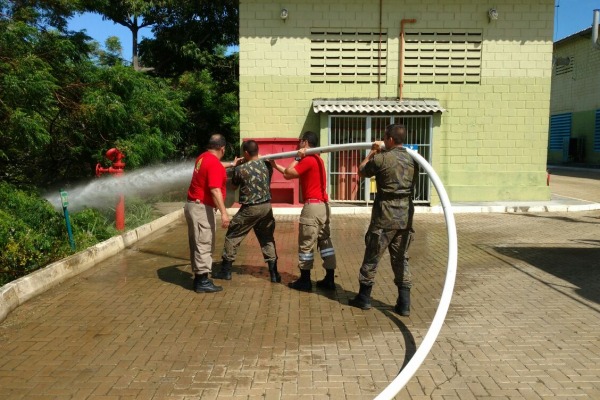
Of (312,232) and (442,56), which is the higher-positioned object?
(442,56)

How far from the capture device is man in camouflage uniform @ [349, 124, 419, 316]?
5.39 meters

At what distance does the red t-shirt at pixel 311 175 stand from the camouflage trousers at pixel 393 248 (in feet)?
3.29

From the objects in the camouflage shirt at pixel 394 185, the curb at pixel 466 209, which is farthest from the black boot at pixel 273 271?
the curb at pixel 466 209

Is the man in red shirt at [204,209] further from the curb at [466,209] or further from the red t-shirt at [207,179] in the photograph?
the curb at [466,209]

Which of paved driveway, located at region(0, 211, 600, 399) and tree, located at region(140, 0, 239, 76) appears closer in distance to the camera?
paved driveway, located at region(0, 211, 600, 399)

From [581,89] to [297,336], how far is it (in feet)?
109

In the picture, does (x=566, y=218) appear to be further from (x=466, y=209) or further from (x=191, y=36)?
(x=191, y=36)

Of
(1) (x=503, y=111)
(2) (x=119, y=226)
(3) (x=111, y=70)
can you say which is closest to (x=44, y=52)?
(3) (x=111, y=70)

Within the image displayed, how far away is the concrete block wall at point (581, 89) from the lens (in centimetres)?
3098

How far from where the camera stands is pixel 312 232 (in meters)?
6.23

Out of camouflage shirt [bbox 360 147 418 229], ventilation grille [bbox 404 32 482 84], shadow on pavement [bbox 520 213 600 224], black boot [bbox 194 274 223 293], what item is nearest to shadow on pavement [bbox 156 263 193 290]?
Result: black boot [bbox 194 274 223 293]

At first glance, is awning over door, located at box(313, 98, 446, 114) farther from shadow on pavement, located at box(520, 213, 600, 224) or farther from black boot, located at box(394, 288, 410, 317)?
black boot, located at box(394, 288, 410, 317)

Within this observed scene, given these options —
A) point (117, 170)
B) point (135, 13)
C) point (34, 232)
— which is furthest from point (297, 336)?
point (135, 13)

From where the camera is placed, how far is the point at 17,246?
6.53 m
